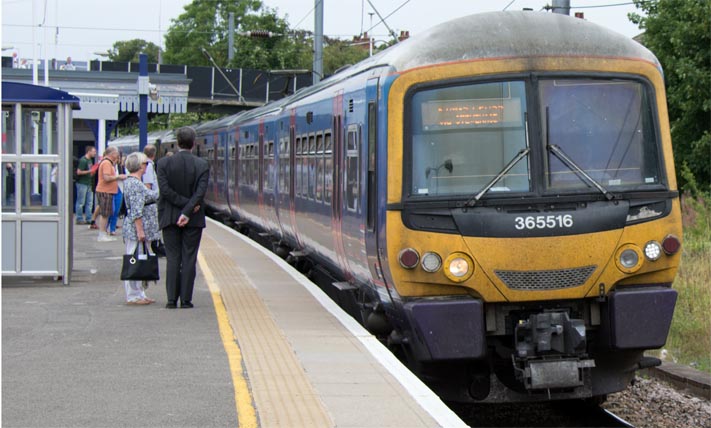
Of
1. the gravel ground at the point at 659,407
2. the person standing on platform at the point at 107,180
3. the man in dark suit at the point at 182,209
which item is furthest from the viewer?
the person standing on platform at the point at 107,180

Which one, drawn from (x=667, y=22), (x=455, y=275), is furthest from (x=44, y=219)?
(x=667, y=22)

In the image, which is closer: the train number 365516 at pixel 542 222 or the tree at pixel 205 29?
the train number 365516 at pixel 542 222

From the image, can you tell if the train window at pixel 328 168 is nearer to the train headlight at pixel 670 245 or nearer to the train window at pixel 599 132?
the train window at pixel 599 132

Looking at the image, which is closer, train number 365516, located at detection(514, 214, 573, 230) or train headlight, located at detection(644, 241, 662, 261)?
train number 365516, located at detection(514, 214, 573, 230)

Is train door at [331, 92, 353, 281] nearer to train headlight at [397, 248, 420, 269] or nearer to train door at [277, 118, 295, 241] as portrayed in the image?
train headlight at [397, 248, 420, 269]

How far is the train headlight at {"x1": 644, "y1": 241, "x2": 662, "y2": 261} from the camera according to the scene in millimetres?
8930

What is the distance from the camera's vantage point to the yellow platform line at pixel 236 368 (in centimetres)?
689

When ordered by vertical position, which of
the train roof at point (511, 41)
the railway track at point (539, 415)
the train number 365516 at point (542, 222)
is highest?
the train roof at point (511, 41)

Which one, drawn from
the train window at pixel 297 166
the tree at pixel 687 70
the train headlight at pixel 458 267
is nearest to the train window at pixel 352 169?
the train headlight at pixel 458 267

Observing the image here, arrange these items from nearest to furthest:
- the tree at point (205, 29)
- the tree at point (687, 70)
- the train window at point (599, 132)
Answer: the train window at point (599, 132)
the tree at point (687, 70)
the tree at point (205, 29)

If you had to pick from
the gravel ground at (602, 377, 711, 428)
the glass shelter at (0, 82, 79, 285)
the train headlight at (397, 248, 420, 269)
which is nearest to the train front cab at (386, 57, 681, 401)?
the train headlight at (397, 248, 420, 269)

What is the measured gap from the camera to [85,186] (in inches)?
931

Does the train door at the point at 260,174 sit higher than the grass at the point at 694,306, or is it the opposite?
the train door at the point at 260,174

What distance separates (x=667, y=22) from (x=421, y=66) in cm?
2522
